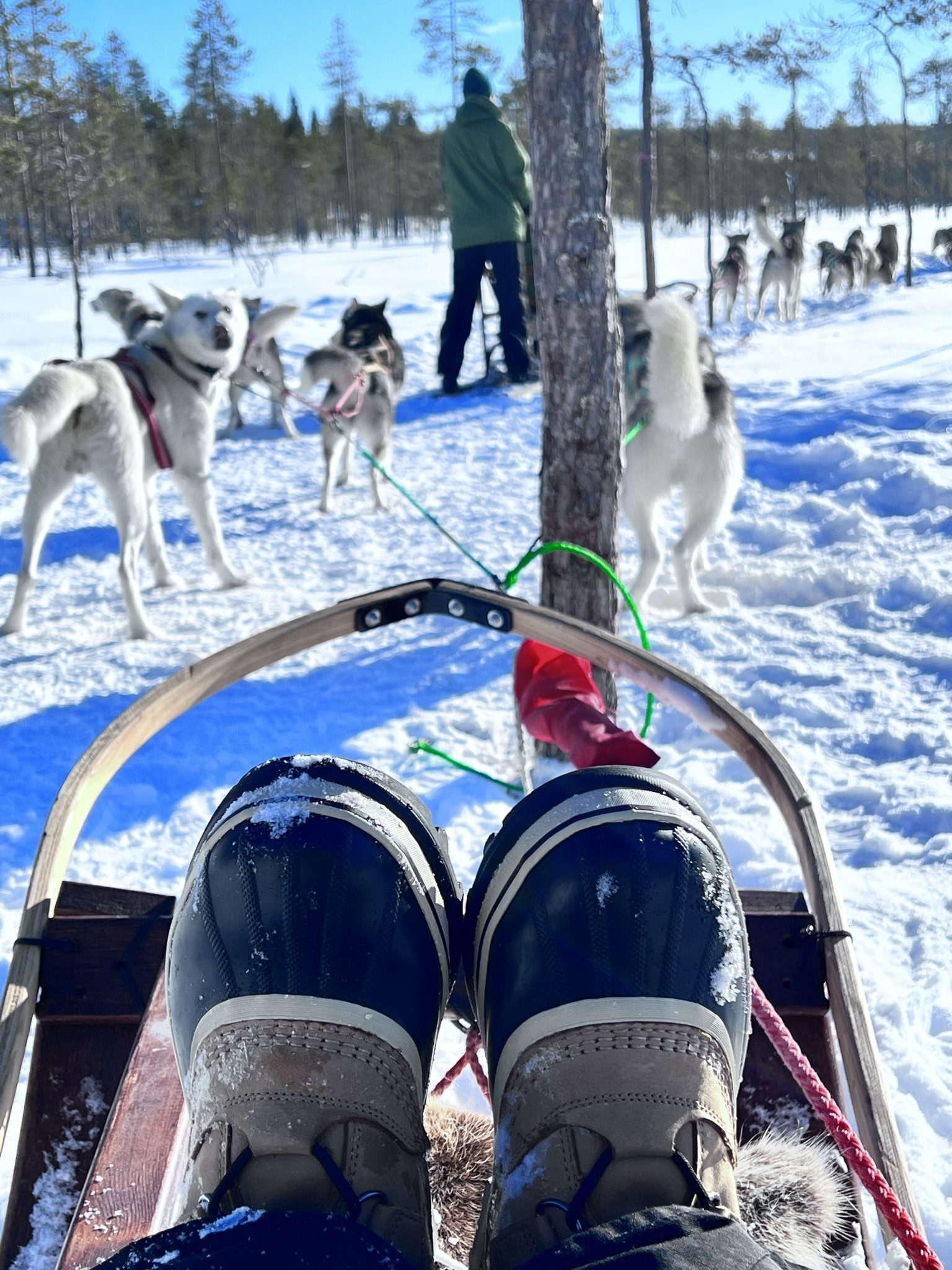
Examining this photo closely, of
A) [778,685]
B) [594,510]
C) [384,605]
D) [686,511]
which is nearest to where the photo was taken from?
[384,605]

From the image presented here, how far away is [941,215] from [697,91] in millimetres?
27452

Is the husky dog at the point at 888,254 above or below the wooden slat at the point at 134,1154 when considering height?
above

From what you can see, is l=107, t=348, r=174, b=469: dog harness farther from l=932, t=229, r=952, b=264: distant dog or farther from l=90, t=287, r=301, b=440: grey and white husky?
l=932, t=229, r=952, b=264: distant dog

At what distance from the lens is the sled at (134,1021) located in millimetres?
1053

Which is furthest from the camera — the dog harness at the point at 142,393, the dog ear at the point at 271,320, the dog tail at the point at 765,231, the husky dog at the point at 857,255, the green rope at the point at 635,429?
the husky dog at the point at 857,255

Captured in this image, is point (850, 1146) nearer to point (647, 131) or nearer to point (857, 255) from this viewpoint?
Result: point (647, 131)

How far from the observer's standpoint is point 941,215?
106 feet

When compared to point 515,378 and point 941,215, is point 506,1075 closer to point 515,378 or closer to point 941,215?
point 515,378

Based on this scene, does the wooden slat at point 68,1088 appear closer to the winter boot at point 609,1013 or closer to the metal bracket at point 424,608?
the winter boot at point 609,1013

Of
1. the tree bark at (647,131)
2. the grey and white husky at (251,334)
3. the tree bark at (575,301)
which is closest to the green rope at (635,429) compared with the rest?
the tree bark at (575,301)

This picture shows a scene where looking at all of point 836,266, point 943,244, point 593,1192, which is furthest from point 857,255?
point 593,1192

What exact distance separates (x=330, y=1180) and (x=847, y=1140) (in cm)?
52

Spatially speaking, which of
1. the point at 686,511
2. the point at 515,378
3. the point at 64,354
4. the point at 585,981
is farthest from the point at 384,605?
the point at 64,354

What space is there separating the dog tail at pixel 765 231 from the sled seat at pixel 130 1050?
12.8 meters
